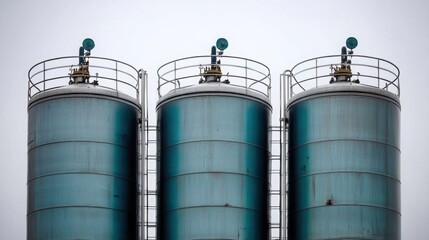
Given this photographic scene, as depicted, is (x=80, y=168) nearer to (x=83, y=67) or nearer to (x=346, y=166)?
(x=83, y=67)

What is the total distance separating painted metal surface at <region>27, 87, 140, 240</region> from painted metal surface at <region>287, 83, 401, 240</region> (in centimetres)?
596

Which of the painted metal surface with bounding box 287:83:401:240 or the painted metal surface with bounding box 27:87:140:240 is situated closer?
the painted metal surface with bounding box 287:83:401:240

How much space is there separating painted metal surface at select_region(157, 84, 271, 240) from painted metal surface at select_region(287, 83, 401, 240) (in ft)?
4.88

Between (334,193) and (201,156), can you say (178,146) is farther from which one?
(334,193)

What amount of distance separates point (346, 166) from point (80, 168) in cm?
903

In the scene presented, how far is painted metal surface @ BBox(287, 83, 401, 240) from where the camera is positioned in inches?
1548

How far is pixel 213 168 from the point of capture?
1576 inches

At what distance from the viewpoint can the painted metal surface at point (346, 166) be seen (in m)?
39.3

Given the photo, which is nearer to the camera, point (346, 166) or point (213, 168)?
point (346, 166)

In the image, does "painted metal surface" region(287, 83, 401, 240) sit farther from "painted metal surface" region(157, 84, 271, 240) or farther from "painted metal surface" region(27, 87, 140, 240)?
"painted metal surface" region(27, 87, 140, 240)

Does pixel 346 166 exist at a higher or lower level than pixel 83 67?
lower

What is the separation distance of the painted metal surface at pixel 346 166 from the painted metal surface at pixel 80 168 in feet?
19.6

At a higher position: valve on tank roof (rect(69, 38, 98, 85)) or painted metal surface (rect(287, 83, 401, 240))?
valve on tank roof (rect(69, 38, 98, 85))

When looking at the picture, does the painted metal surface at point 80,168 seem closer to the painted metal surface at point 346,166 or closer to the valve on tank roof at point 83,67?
the valve on tank roof at point 83,67
